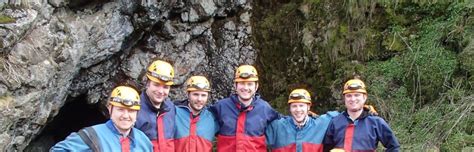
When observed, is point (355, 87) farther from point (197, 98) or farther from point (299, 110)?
point (197, 98)

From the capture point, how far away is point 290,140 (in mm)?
5973

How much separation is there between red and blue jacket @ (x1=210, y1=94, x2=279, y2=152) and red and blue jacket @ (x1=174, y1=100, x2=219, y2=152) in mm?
172

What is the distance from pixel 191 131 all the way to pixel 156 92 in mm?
817

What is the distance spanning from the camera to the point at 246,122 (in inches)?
233

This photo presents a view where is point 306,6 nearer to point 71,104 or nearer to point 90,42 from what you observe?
point 90,42

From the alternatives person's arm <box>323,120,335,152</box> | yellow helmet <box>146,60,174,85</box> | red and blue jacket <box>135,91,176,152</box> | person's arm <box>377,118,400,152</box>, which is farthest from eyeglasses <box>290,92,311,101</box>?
yellow helmet <box>146,60,174,85</box>

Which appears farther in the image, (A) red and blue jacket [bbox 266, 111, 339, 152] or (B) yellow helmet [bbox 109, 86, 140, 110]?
(A) red and blue jacket [bbox 266, 111, 339, 152]

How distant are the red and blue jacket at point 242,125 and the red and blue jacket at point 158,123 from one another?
650 millimetres

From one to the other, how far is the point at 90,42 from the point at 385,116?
4514 millimetres

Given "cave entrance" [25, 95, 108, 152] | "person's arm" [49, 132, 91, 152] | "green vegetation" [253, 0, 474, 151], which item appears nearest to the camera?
"person's arm" [49, 132, 91, 152]

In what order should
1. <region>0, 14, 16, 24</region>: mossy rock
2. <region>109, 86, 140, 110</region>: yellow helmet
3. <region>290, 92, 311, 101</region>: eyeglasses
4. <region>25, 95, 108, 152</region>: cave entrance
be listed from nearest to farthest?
<region>109, 86, 140, 110</region>: yellow helmet → <region>290, 92, 311, 101</region>: eyeglasses → <region>0, 14, 16, 24</region>: mossy rock → <region>25, 95, 108, 152</region>: cave entrance

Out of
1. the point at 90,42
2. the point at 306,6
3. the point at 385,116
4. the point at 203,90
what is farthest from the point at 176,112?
the point at 306,6

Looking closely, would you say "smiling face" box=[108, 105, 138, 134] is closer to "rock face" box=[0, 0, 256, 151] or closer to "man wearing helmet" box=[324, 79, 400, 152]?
"man wearing helmet" box=[324, 79, 400, 152]

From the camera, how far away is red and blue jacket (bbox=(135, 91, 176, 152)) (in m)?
5.25
